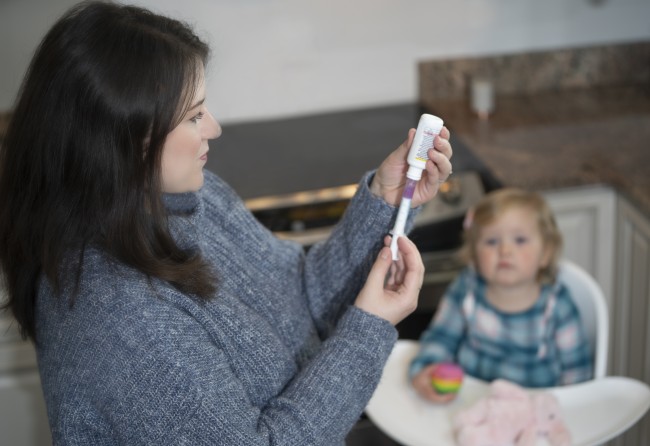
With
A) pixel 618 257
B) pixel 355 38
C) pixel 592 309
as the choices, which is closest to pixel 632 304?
pixel 618 257

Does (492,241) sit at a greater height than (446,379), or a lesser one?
greater

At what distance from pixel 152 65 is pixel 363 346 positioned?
414 millimetres

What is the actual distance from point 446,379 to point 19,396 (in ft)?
3.40

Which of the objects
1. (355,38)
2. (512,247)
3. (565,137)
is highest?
(355,38)

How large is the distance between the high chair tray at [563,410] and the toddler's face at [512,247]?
26cm

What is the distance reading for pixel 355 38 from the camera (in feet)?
7.86

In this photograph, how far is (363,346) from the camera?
104 cm

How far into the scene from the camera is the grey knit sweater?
3.02ft

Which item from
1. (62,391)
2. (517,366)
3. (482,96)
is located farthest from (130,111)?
(482,96)

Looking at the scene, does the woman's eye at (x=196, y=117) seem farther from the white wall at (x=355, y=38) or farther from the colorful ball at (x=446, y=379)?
the white wall at (x=355, y=38)

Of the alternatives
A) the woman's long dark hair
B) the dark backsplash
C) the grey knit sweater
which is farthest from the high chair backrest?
the woman's long dark hair

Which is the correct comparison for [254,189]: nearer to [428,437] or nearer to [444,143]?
[428,437]

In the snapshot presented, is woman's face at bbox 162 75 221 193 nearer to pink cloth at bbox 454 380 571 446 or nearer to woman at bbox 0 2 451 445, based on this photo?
woman at bbox 0 2 451 445

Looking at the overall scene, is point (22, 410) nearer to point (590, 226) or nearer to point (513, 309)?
point (513, 309)
